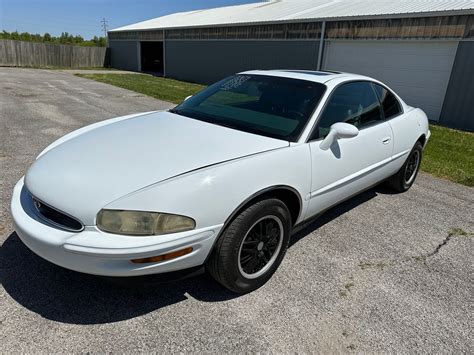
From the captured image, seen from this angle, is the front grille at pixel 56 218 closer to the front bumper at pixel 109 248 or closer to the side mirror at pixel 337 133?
the front bumper at pixel 109 248

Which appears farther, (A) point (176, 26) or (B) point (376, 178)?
(A) point (176, 26)

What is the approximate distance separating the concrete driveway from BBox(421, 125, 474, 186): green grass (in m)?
2.33

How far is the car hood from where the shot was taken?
213cm

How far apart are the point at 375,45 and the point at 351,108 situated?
9892mm

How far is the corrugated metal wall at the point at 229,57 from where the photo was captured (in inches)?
577

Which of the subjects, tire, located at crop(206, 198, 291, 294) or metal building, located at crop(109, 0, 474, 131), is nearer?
tire, located at crop(206, 198, 291, 294)

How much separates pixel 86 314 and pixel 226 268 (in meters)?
0.95

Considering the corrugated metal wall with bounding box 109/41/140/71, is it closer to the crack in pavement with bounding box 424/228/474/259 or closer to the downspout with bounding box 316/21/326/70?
the downspout with bounding box 316/21/326/70

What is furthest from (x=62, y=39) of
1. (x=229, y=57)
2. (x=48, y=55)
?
(x=229, y=57)

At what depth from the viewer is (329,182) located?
3010 mm

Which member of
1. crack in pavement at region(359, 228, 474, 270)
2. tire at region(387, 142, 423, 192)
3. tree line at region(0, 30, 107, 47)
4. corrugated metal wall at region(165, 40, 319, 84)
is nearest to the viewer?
crack in pavement at region(359, 228, 474, 270)

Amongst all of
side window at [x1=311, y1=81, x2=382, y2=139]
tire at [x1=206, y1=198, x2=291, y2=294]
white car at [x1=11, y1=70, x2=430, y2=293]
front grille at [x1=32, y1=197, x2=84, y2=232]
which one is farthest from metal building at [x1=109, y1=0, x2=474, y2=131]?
front grille at [x1=32, y1=197, x2=84, y2=232]

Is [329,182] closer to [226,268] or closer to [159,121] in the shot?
[226,268]

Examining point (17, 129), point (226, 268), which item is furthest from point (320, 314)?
point (17, 129)
